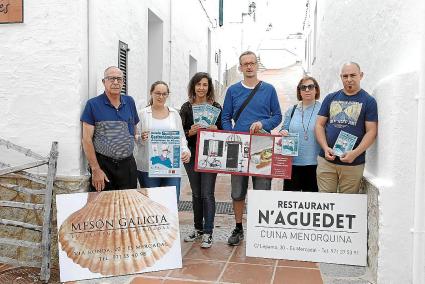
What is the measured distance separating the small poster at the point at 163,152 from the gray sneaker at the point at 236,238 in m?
0.99

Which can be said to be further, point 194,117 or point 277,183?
point 277,183

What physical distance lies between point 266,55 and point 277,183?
60.6 ft

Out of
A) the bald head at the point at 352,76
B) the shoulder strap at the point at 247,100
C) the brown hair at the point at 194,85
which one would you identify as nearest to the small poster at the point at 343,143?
the bald head at the point at 352,76

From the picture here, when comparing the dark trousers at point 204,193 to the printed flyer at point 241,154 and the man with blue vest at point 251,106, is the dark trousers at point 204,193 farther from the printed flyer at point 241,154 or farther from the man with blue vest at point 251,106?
the man with blue vest at point 251,106

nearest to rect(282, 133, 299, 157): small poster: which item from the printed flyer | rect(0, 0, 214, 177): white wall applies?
the printed flyer

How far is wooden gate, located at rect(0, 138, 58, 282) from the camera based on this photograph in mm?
4055

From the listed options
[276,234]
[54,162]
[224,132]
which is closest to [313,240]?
[276,234]

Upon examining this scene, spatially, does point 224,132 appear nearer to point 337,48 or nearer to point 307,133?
point 307,133

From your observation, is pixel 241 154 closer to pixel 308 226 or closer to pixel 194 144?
pixel 194 144

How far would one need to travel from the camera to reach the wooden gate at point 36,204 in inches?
160

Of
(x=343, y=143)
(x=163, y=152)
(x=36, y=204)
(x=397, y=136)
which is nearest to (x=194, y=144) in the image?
(x=163, y=152)

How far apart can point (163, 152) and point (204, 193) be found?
654 millimetres

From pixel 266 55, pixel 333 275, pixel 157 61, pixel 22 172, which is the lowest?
pixel 333 275

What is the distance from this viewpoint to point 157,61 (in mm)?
7855
